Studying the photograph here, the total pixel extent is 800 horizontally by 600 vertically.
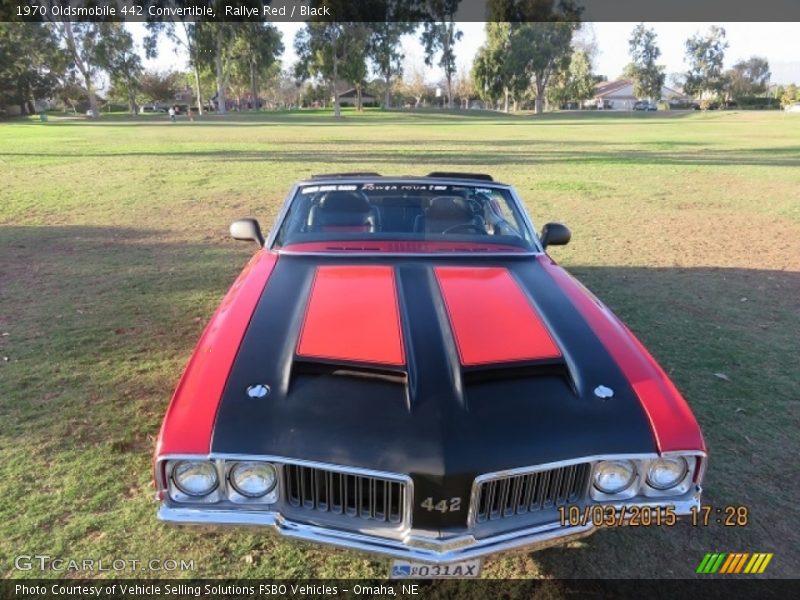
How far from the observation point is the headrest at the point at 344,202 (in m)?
3.89

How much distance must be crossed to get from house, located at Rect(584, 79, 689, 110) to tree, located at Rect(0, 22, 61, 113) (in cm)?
8276

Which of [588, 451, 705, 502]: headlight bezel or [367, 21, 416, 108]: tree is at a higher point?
[367, 21, 416, 108]: tree

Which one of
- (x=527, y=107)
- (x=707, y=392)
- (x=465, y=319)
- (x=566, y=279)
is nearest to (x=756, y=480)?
(x=707, y=392)

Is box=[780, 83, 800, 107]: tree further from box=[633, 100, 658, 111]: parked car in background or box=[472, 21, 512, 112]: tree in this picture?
box=[472, 21, 512, 112]: tree

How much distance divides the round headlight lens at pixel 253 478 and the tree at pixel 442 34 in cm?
7016

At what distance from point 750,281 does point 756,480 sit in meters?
4.37

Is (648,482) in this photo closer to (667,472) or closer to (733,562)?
(667,472)

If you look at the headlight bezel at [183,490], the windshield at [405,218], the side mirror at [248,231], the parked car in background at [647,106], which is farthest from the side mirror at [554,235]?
the parked car in background at [647,106]

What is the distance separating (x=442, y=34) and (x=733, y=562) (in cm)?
7281

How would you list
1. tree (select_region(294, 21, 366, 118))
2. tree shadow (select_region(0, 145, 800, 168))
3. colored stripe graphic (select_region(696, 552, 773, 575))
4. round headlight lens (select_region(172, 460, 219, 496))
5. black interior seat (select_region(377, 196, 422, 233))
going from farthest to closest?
tree (select_region(294, 21, 366, 118)) → tree shadow (select_region(0, 145, 800, 168)) → black interior seat (select_region(377, 196, 422, 233)) → colored stripe graphic (select_region(696, 552, 773, 575)) → round headlight lens (select_region(172, 460, 219, 496))

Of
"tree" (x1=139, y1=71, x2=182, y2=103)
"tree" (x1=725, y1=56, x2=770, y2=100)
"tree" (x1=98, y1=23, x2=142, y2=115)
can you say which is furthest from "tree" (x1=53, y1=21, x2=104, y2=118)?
"tree" (x1=725, y1=56, x2=770, y2=100)

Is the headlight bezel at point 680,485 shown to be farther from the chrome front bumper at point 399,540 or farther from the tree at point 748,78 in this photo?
the tree at point 748,78

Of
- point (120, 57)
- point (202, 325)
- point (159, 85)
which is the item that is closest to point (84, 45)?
point (120, 57)

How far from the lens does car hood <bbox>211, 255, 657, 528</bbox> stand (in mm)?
2008
